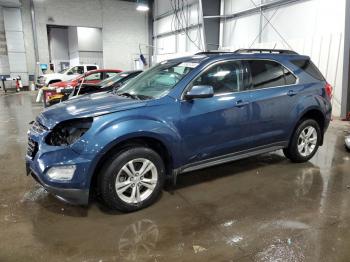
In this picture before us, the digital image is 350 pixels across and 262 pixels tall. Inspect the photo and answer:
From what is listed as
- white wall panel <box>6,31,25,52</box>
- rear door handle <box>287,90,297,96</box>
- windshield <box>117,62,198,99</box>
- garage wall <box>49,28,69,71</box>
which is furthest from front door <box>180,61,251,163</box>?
garage wall <box>49,28,69,71</box>

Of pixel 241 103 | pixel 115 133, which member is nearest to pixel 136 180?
pixel 115 133

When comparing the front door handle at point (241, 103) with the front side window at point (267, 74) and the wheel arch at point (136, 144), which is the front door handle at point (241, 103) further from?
the wheel arch at point (136, 144)

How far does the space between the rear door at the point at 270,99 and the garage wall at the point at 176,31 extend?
12.2 metres

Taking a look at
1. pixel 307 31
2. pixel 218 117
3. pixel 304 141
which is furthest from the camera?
pixel 307 31

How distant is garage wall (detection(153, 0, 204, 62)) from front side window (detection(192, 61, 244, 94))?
41.2ft

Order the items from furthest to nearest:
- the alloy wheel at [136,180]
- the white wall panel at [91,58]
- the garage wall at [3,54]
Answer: the white wall panel at [91,58] → the garage wall at [3,54] → the alloy wheel at [136,180]

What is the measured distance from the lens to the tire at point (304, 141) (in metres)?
4.46

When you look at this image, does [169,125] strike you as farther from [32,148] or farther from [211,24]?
[211,24]

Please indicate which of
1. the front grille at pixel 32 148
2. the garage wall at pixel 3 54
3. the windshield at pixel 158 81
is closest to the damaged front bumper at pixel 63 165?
the front grille at pixel 32 148

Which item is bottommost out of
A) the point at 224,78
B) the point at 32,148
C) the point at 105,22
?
the point at 32,148

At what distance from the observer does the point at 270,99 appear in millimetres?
3934

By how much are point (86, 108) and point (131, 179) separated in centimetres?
84

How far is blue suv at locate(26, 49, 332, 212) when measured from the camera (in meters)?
2.89

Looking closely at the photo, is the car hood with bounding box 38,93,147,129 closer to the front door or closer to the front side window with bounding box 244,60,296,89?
the front door
